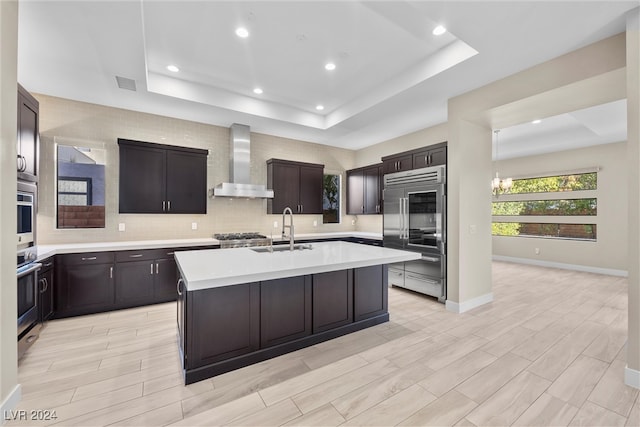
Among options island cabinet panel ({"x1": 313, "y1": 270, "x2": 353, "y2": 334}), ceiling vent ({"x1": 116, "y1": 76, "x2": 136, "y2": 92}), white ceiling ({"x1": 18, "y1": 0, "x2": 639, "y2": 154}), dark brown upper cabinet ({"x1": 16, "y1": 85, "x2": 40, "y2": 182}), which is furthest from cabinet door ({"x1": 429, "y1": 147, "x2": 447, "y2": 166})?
dark brown upper cabinet ({"x1": 16, "y1": 85, "x2": 40, "y2": 182})

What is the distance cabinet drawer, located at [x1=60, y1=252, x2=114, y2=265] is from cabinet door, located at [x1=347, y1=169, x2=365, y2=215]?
15.1 feet

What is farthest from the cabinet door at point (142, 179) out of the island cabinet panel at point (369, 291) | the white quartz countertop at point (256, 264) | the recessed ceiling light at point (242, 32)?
the island cabinet panel at point (369, 291)

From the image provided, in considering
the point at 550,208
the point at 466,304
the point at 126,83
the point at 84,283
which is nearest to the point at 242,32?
the point at 126,83

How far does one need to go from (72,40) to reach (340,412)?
3.88m

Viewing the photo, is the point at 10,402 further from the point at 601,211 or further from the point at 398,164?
the point at 601,211

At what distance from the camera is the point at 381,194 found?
5.70 meters

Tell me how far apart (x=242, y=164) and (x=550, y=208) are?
25.2 ft

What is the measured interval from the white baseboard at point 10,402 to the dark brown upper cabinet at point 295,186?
3849 millimetres

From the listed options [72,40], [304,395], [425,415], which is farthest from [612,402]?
[72,40]

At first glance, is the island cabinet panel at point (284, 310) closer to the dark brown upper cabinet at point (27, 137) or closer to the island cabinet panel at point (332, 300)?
the island cabinet panel at point (332, 300)

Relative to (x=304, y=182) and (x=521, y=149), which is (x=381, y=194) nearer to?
(x=304, y=182)

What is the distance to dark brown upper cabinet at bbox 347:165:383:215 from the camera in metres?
5.80

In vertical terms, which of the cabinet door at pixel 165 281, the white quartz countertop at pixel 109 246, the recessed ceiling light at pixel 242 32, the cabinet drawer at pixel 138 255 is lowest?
the cabinet door at pixel 165 281

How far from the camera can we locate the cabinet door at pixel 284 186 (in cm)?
534
